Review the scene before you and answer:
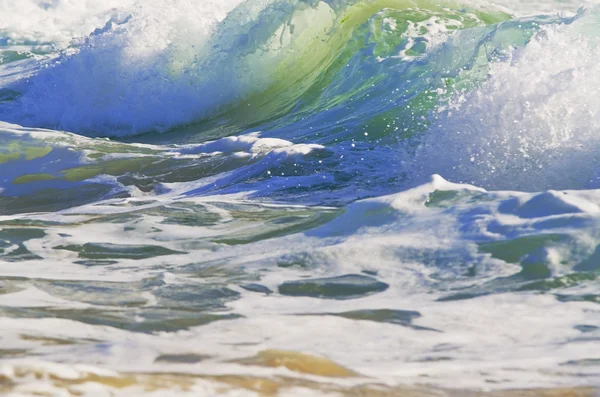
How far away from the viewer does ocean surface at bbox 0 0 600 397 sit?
2709mm

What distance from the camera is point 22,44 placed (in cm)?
1642

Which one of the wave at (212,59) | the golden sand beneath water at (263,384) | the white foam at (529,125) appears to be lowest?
the golden sand beneath water at (263,384)

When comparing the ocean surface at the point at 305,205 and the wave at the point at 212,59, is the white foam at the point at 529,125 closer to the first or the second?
the ocean surface at the point at 305,205

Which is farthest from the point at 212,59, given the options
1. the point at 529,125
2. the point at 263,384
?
the point at 263,384

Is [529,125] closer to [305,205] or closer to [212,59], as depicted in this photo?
[305,205]

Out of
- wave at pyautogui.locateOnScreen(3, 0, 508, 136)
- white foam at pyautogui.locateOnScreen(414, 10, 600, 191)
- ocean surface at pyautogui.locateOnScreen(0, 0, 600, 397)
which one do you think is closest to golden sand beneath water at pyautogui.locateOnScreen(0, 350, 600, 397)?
ocean surface at pyautogui.locateOnScreen(0, 0, 600, 397)

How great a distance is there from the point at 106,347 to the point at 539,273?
1779mm

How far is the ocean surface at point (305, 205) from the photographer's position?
271 cm

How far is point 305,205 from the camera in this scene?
218 inches

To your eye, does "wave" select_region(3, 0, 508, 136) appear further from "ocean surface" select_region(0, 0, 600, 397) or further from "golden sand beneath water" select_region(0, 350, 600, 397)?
"golden sand beneath water" select_region(0, 350, 600, 397)

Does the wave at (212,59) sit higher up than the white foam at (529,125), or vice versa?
the wave at (212,59)

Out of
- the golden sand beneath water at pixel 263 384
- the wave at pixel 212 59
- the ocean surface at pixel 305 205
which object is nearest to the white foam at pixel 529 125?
the ocean surface at pixel 305 205

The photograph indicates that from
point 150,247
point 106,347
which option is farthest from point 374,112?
point 106,347

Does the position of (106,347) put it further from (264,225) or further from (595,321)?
(264,225)
